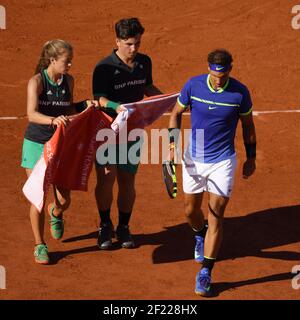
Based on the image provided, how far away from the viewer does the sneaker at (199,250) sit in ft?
34.3

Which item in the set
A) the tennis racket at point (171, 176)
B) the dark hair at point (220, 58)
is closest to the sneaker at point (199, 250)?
the tennis racket at point (171, 176)

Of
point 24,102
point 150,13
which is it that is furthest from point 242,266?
point 150,13

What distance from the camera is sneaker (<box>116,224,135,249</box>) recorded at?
10766 mm

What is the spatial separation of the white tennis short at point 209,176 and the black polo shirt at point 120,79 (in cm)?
104

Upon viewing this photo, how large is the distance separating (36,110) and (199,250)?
250cm

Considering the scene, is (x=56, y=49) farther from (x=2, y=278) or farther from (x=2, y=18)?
(x=2, y=18)

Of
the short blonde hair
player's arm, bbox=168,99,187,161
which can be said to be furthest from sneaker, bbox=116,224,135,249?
the short blonde hair

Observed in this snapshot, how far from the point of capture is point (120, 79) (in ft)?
33.5

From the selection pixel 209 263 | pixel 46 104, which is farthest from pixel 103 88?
pixel 209 263

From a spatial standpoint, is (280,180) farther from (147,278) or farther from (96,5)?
(96,5)

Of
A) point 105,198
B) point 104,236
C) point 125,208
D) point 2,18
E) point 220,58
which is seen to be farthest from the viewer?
point 2,18

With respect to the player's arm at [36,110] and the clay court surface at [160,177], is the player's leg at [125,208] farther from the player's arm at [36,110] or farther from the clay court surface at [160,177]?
the player's arm at [36,110]

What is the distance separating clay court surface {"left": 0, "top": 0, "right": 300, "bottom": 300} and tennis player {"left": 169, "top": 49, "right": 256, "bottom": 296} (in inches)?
27.9

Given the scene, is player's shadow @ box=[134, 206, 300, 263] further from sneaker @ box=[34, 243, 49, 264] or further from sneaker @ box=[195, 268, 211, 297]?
sneaker @ box=[34, 243, 49, 264]
